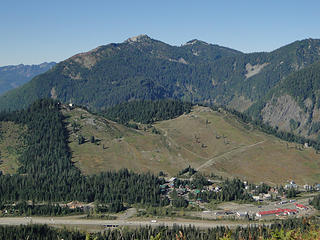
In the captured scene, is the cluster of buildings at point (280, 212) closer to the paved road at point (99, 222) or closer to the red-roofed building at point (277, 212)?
the red-roofed building at point (277, 212)

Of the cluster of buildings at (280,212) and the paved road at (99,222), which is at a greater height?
the cluster of buildings at (280,212)

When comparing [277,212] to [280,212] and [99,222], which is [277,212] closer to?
[280,212]

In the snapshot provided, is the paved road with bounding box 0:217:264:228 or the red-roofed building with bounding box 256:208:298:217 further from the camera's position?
the red-roofed building with bounding box 256:208:298:217

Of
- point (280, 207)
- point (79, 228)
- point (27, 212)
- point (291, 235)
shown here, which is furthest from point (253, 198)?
point (291, 235)

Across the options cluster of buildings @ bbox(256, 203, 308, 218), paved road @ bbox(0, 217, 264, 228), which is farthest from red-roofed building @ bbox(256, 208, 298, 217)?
paved road @ bbox(0, 217, 264, 228)

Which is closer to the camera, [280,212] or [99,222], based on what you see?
[99,222]

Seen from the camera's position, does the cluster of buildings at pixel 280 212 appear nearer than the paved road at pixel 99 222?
No

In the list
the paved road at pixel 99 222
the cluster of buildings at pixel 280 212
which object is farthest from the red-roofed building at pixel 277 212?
the paved road at pixel 99 222

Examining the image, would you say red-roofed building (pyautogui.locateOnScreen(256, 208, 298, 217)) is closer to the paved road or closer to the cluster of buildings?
the cluster of buildings

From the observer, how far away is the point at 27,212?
160m

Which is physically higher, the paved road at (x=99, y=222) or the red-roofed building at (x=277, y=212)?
the red-roofed building at (x=277, y=212)

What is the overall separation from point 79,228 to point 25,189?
49196 mm

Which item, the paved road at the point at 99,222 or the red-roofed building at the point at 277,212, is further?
the red-roofed building at the point at 277,212

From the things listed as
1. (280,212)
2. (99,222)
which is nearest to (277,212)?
(280,212)
